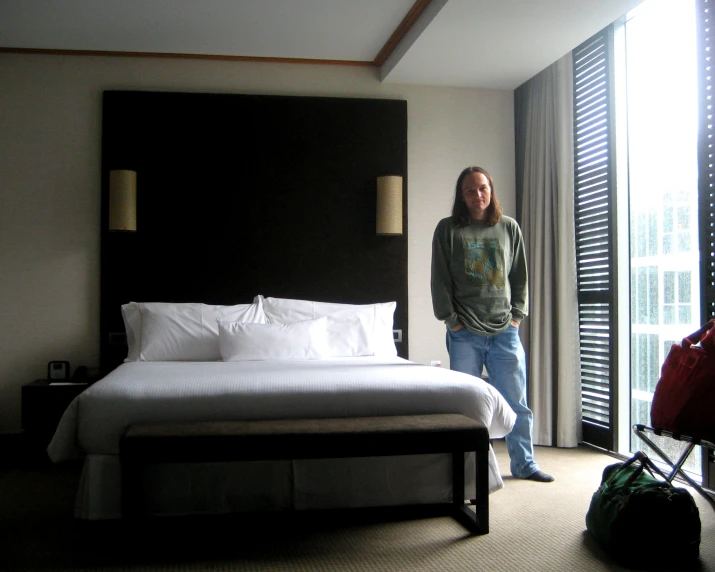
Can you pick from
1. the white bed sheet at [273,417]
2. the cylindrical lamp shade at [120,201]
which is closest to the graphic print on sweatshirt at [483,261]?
the white bed sheet at [273,417]

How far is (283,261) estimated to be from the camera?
5070mm

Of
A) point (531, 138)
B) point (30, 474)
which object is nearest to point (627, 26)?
point (531, 138)

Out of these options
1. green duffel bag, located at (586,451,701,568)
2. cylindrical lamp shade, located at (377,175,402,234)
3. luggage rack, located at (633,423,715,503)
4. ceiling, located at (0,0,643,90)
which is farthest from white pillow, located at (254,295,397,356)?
green duffel bag, located at (586,451,701,568)

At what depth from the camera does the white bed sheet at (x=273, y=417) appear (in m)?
2.90

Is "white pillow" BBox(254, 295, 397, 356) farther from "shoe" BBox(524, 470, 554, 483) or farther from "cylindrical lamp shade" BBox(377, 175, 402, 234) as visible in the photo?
"shoe" BBox(524, 470, 554, 483)

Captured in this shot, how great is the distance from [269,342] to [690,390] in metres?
2.32

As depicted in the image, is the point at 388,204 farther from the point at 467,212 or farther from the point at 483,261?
the point at 483,261

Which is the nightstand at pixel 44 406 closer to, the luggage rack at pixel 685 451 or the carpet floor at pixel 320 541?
the carpet floor at pixel 320 541

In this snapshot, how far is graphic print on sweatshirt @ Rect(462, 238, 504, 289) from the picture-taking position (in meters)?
3.82

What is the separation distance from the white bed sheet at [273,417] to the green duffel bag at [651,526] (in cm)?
63

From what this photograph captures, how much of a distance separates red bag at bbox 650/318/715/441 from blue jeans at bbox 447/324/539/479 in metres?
0.86

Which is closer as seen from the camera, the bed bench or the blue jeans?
the bed bench

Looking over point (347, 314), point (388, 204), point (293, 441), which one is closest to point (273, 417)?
point (293, 441)

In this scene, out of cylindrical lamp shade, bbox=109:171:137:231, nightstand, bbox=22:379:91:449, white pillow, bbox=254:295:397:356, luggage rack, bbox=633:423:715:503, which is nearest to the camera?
luggage rack, bbox=633:423:715:503
